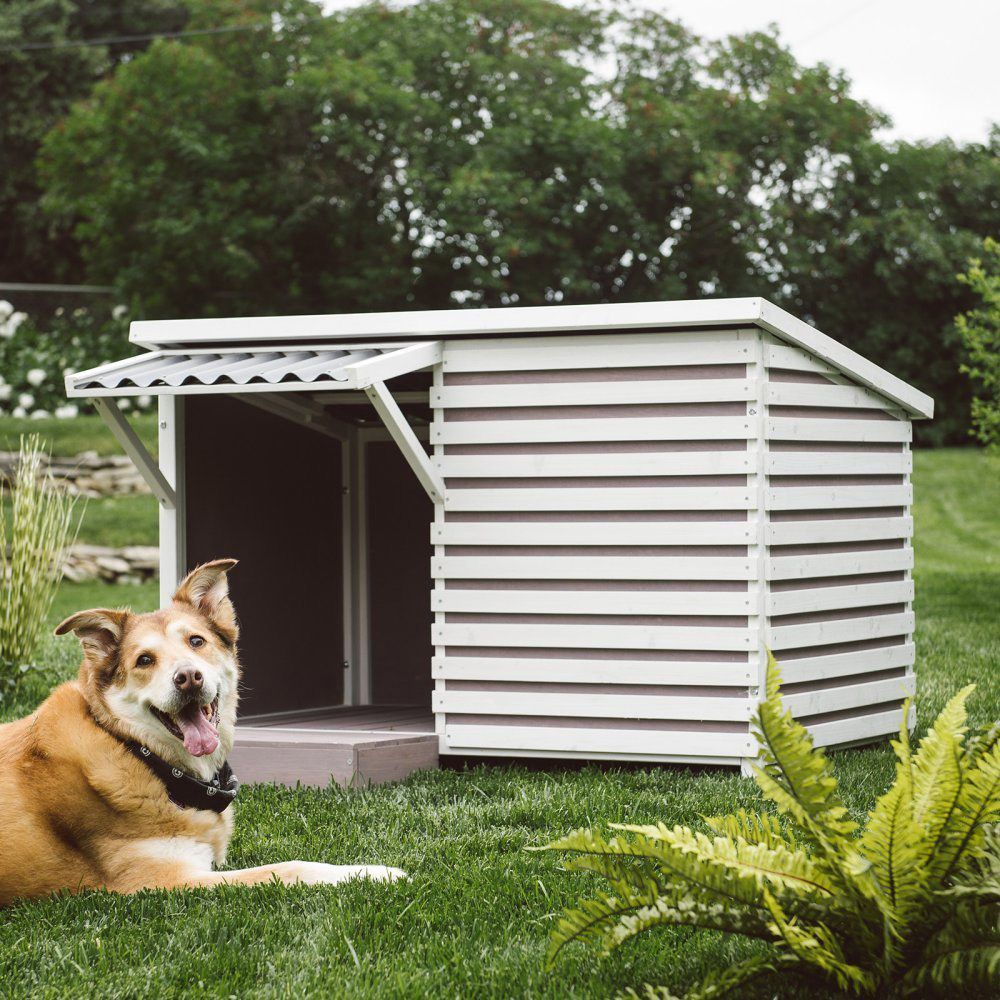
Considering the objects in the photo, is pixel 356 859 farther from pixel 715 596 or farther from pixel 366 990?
pixel 715 596

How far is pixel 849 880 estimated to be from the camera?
11.4 feet

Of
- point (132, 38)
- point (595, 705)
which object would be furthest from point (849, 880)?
point (132, 38)

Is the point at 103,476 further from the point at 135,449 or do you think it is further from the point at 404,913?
the point at 404,913

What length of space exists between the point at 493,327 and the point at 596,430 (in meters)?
0.72

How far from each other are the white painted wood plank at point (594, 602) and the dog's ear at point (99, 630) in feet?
8.58

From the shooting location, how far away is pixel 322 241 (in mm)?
24891

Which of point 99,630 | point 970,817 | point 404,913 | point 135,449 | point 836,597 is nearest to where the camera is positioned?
point 970,817

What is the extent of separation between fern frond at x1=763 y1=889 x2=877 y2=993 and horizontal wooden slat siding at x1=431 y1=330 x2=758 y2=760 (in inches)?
125

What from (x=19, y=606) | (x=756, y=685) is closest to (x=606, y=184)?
(x=19, y=606)

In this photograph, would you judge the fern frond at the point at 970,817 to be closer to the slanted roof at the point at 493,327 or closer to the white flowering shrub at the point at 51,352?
the slanted roof at the point at 493,327

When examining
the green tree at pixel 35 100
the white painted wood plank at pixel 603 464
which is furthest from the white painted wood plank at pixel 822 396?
the green tree at pixel 35 100

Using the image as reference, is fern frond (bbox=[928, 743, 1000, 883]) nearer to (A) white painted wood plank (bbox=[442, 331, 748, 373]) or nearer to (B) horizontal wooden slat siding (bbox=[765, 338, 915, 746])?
(B) horizontal wooden slat siding (bbox=[765, 338, 915, 746])

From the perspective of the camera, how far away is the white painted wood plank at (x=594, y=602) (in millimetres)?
6824

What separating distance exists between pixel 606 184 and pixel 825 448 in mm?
17414
